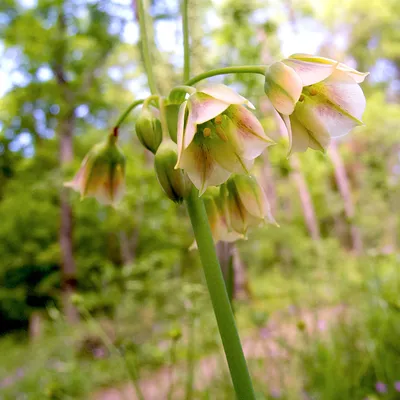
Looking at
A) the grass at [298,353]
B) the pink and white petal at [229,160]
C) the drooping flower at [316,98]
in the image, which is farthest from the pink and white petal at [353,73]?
the grass at [298,353]

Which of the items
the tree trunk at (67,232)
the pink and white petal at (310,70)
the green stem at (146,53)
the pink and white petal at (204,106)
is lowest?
the tree trunk at (67,232)

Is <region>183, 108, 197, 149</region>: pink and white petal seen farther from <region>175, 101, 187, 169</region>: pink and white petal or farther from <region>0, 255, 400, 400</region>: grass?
<region>0, 255, 400, 400</region>: grass

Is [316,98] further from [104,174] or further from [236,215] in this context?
[104,174]

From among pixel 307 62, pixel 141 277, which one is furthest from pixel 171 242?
pixel 307 62

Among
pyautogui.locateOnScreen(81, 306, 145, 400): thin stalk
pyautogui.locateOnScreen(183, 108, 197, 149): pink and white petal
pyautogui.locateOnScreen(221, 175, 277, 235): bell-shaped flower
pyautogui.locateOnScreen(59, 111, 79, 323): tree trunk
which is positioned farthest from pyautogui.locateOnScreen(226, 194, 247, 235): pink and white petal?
pyautogui.locateOnScreen(59, 111, 79, 323): tree trunk

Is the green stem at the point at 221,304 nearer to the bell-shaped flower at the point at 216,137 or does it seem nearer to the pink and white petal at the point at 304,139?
the bell-shaped flower at the point at 216,137

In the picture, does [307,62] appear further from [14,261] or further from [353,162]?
[353,162]
